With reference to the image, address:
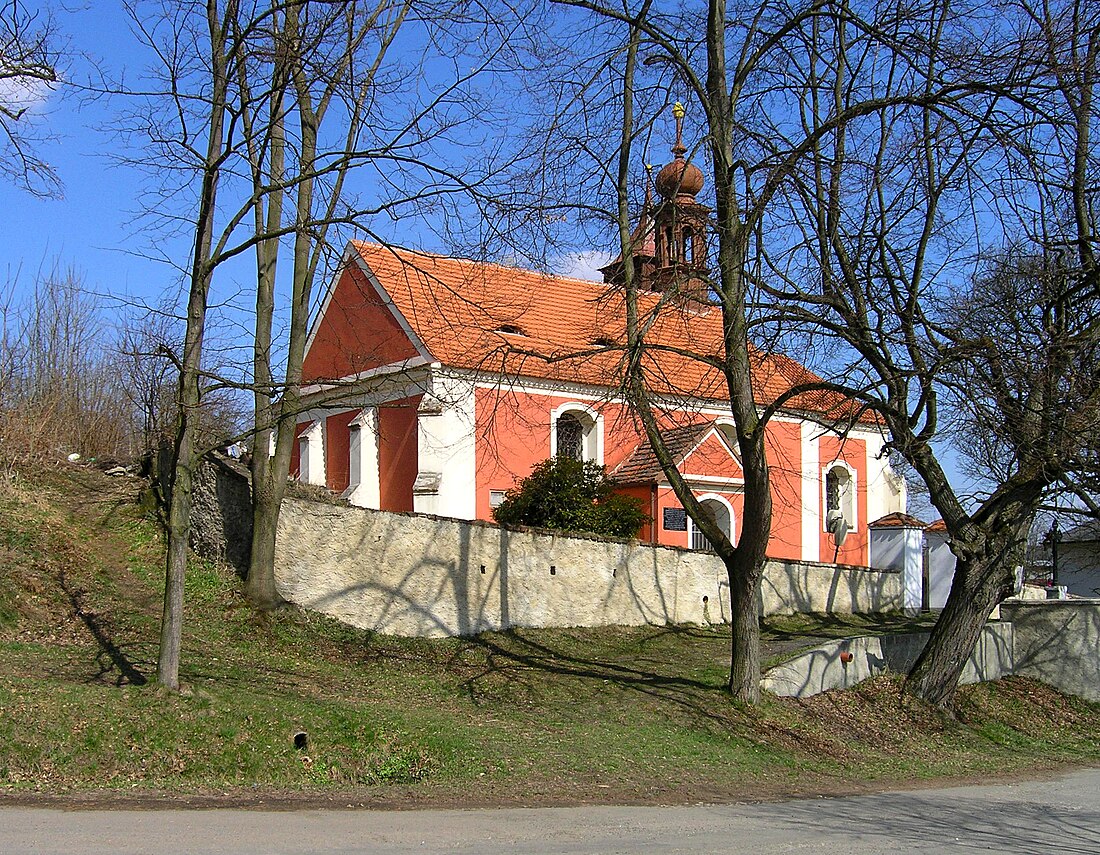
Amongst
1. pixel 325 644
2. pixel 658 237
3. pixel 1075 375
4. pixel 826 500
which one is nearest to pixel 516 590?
pixel 325 644

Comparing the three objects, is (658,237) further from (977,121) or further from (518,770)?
(518,770)

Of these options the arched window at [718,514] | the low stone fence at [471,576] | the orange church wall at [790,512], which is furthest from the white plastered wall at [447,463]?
the orange church wall at [790,512]

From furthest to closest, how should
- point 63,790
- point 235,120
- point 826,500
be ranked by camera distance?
1. point 826,500
2. point 235,120
3. point 63,790

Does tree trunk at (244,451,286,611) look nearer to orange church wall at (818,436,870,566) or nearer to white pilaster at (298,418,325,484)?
white pilaster at (298,418,325,484)

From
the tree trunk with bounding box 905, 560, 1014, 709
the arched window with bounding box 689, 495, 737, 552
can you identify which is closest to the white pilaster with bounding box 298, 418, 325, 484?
the arched window with bounding box 689, 495, 737, 552

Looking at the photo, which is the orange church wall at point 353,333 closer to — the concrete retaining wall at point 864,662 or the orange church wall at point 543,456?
the orange church wall at point 543,456

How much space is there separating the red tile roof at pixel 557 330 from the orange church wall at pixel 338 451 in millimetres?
4979

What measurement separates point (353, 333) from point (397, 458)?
12.2 ft

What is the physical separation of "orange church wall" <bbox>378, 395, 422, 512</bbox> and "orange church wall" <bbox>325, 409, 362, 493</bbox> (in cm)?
175

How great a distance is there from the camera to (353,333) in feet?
98.3

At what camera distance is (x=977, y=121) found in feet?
41.1

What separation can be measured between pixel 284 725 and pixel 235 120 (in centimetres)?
606

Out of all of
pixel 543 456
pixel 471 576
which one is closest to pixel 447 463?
pixel 543 456

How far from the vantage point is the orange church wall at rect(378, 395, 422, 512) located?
92.1 feet
